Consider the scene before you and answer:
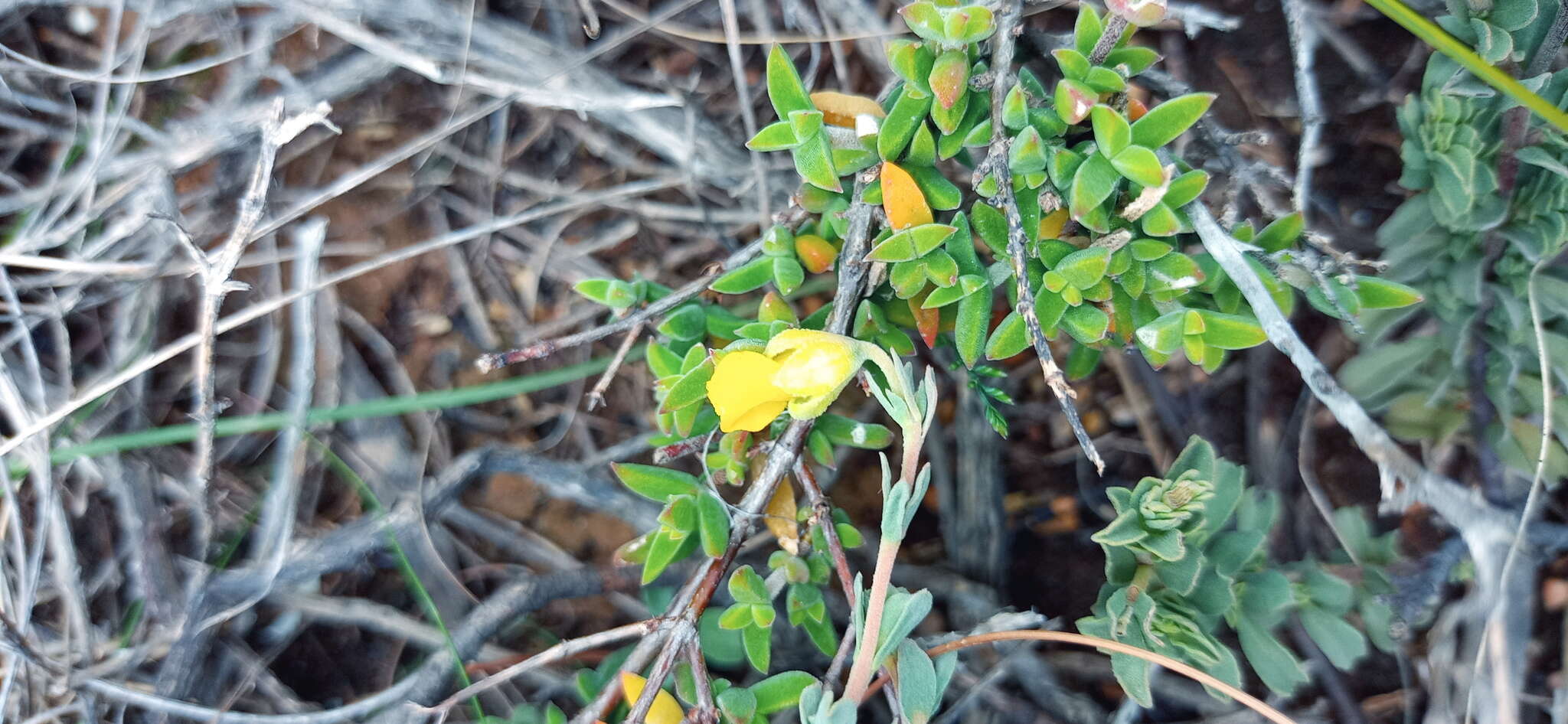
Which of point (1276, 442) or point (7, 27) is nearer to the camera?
point (1276, 442)

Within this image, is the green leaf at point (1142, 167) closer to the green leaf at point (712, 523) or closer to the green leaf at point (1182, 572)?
the green leaf at point (1182, 572)

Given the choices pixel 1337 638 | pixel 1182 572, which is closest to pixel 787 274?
pixel 1182 572

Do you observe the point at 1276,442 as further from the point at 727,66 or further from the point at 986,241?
the point at 727,66

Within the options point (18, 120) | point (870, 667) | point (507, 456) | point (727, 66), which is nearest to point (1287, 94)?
point (727, 66)

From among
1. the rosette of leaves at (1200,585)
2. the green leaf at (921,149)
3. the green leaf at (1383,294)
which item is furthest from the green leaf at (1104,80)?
the rosette of leaves at (1200,585)

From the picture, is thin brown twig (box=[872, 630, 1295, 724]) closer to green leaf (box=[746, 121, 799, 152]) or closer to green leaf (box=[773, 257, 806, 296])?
green leaf (box=[773, 257, 806, 296])

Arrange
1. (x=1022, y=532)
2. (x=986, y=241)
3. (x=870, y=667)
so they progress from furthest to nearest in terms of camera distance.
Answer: (x=1022, y=532), (x=986, y=241), (x=870, y=667)

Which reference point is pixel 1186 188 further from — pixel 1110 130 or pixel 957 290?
pixel 957 290

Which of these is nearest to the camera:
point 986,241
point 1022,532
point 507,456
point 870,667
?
point 870,667
